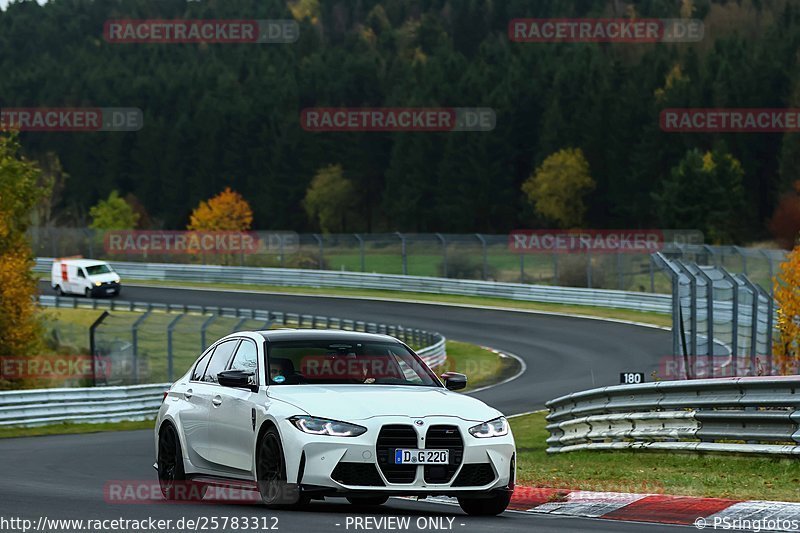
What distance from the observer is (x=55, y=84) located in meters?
171

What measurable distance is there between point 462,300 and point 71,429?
95.4 ft

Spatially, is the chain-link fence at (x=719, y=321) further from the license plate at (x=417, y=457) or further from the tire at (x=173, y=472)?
the license plate at (x=417, y=457)

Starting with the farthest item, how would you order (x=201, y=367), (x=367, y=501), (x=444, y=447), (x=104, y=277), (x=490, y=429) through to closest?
(x=104, y=277) → (x=201, y=367) → (x=367, y=501) → (x=490, y=429) → (x=444, y=447)

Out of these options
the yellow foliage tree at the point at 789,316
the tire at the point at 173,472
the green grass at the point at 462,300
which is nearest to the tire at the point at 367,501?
the tire at the point at 173,472

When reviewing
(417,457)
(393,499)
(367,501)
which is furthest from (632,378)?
(417,457)

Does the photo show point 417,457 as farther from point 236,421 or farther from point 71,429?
point 71,429

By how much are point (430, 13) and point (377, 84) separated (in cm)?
4561

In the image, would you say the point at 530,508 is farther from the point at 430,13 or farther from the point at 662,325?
the point at 430,13

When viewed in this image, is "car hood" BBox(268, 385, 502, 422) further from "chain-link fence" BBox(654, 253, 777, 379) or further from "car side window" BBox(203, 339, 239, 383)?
"chain-link fence" BBox(654, 253, 777, 379)

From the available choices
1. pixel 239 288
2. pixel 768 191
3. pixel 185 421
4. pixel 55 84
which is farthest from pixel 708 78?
pixel 185 421

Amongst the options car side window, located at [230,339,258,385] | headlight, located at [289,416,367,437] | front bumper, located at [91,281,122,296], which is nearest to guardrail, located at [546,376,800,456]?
headlight, located at [289,416,367,437]

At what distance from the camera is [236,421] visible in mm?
Answer: 11109

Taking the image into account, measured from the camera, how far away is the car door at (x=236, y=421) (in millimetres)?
10883

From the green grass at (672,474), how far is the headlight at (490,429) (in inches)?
62.0
